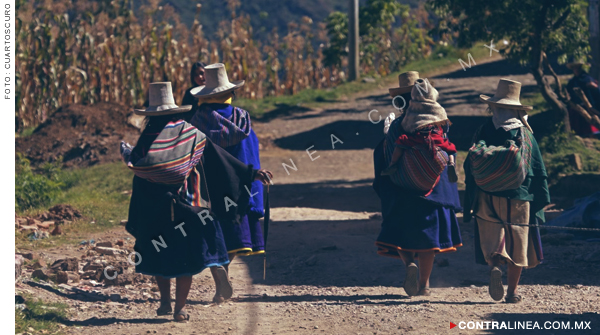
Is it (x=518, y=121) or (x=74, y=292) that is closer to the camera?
(x=518, y=121)

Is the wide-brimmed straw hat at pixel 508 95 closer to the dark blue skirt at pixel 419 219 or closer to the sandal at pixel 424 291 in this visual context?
the dark blue skirt at pixel 419 219

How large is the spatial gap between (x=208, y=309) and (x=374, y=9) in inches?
691

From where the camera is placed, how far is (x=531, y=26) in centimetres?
1338

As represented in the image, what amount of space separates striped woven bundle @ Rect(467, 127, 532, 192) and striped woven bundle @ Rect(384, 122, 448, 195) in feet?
0.82

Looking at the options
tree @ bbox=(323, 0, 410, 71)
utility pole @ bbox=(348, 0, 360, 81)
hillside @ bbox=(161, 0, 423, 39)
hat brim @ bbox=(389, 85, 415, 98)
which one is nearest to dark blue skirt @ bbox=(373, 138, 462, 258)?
hat brim @ bbox=(389, 85, 415, 98)

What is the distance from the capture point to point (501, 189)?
656 centimetres

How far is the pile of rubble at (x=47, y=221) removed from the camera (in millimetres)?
9773

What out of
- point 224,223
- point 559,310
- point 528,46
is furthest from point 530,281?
point 528,46

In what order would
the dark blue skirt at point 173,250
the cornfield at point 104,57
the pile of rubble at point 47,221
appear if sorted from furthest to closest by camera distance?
the cornfield at point 104,57 → the pile of rubble at point 47,221 → the dark blue skirt at point 173,250

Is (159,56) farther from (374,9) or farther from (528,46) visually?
(528,46)

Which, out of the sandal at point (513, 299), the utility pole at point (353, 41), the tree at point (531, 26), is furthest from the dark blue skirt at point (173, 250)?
the utility pole at point (353, 41)

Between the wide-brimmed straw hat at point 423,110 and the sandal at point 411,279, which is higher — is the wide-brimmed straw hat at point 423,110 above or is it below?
above

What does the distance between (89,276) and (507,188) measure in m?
→ 3.78

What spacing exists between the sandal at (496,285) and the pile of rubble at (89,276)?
2786 millimetres
